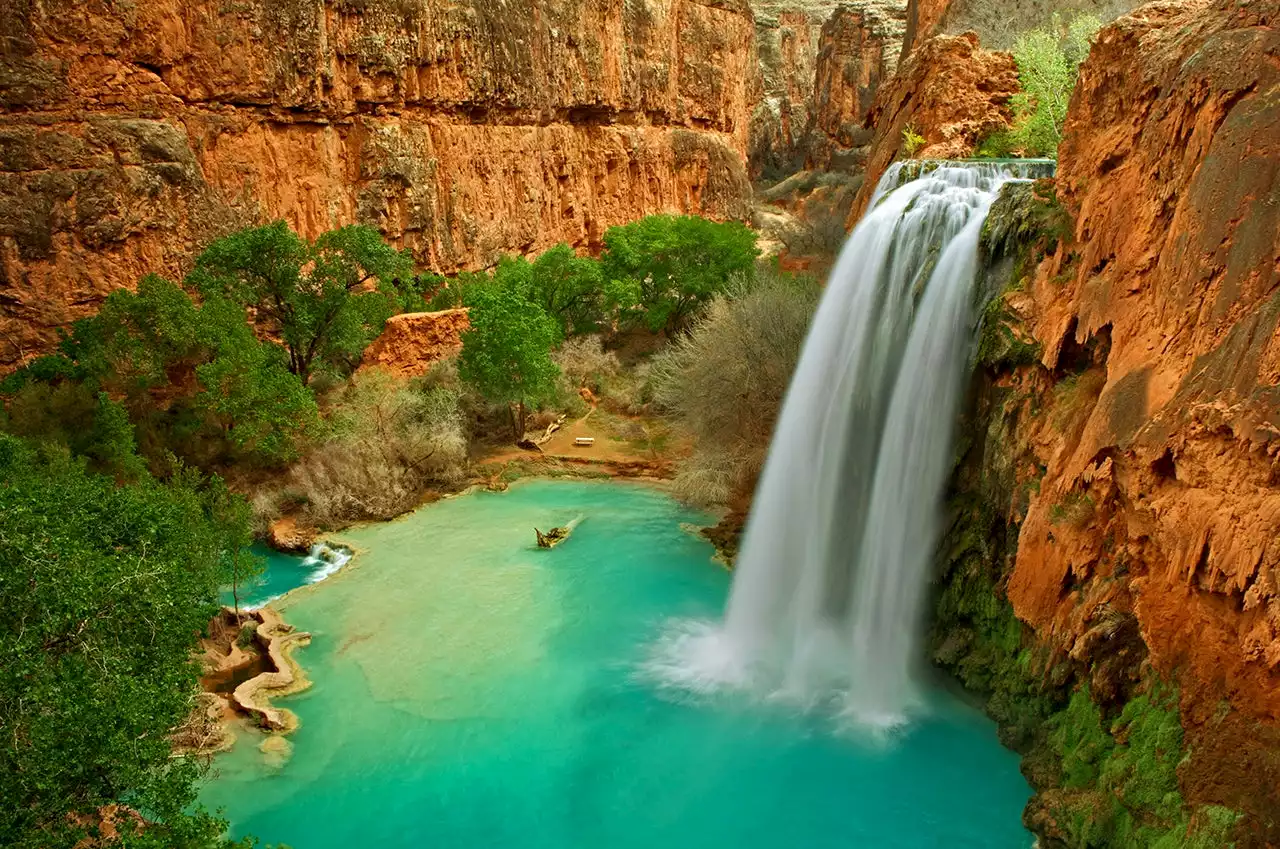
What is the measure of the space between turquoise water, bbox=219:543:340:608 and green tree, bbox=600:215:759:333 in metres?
13.9

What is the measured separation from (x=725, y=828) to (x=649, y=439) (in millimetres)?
14949

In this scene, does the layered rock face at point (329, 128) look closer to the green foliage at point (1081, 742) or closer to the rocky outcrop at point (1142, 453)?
the rocky outcrop at point (1142, 453)

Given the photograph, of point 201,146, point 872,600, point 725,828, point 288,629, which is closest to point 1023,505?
point 872,600

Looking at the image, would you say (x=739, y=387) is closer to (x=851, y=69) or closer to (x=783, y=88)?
(x=851, y=69)

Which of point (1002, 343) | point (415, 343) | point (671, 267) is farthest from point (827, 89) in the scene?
point (1002, 343)

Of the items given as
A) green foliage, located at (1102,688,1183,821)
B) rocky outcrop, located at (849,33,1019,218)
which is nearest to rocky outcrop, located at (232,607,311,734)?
green foliage, located at (1102,688,1183,821)

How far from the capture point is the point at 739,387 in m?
18.2

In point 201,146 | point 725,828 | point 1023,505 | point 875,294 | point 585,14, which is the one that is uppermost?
point 585,14

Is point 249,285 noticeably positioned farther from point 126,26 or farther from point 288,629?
point 288,629

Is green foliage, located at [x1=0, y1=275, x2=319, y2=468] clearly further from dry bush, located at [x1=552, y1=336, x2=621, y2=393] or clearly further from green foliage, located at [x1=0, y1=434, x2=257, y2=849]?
green foliage, located at [x1=0, y1=434, x2=257, y2=849]

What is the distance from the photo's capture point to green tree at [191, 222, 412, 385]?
68.2ft

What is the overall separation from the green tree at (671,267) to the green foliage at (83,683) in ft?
68.0

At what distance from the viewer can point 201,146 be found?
76.3 feet

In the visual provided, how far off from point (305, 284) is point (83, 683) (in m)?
17.2
